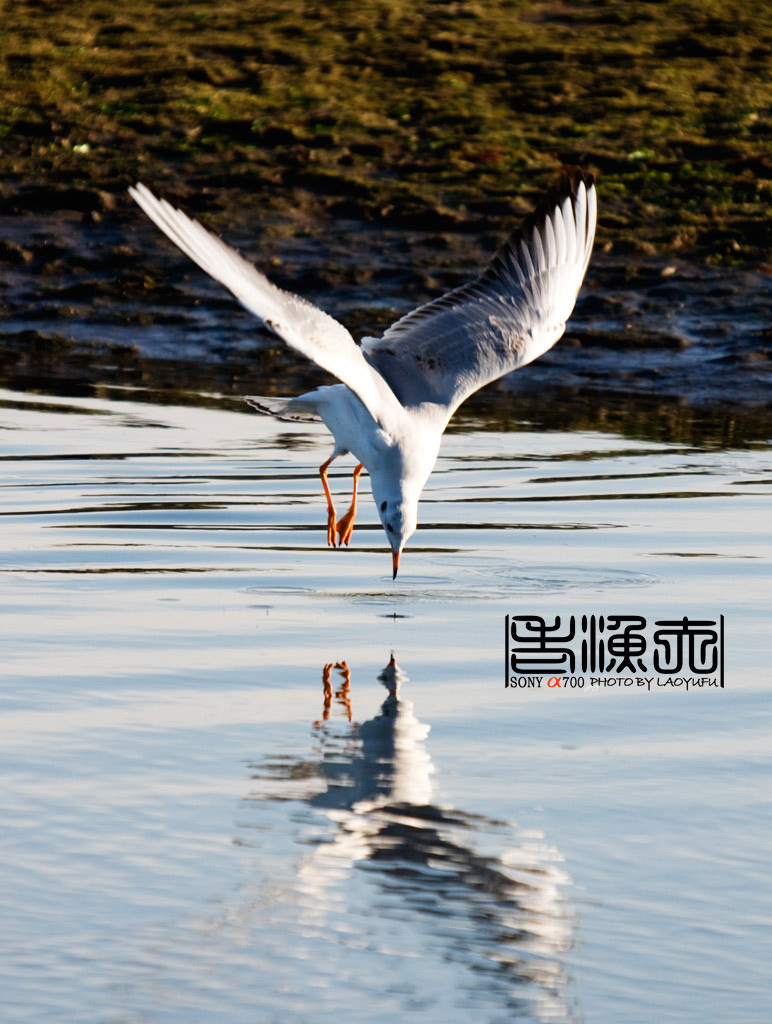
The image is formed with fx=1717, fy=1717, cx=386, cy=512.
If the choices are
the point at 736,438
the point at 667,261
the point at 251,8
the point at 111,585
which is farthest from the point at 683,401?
the point at 251,8

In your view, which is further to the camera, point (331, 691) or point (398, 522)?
point (398, 522)

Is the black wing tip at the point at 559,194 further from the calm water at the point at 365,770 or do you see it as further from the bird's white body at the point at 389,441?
the bird's white body at the point at 389,441

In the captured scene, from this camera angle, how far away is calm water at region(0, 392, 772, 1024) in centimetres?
363

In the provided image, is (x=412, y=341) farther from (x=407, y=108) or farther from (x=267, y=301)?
(x=407, y=108)

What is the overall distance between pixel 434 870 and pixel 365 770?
72 cm

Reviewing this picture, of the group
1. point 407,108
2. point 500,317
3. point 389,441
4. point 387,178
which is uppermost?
point 407,108

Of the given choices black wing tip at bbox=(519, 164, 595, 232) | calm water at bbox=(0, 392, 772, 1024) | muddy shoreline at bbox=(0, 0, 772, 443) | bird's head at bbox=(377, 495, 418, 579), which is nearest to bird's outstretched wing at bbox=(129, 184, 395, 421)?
bird's head at bbox=(377, 495, 418, 579)

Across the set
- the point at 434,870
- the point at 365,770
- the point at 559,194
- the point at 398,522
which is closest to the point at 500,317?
the point at 559,194

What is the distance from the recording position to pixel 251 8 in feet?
63.2

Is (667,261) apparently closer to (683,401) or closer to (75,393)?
(683,401)

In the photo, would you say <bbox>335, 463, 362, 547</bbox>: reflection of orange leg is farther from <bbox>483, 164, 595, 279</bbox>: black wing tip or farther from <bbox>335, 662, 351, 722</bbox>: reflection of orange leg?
<bbox>335, 662, 351, 722</bbox>: reflection of orange leg

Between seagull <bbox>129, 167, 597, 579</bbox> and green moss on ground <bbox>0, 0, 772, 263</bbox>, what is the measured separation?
5.77 m

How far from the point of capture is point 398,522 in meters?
6.70

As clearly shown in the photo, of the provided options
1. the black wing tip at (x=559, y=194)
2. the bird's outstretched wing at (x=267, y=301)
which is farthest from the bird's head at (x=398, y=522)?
the black wing tip at (x=559, y=194)
